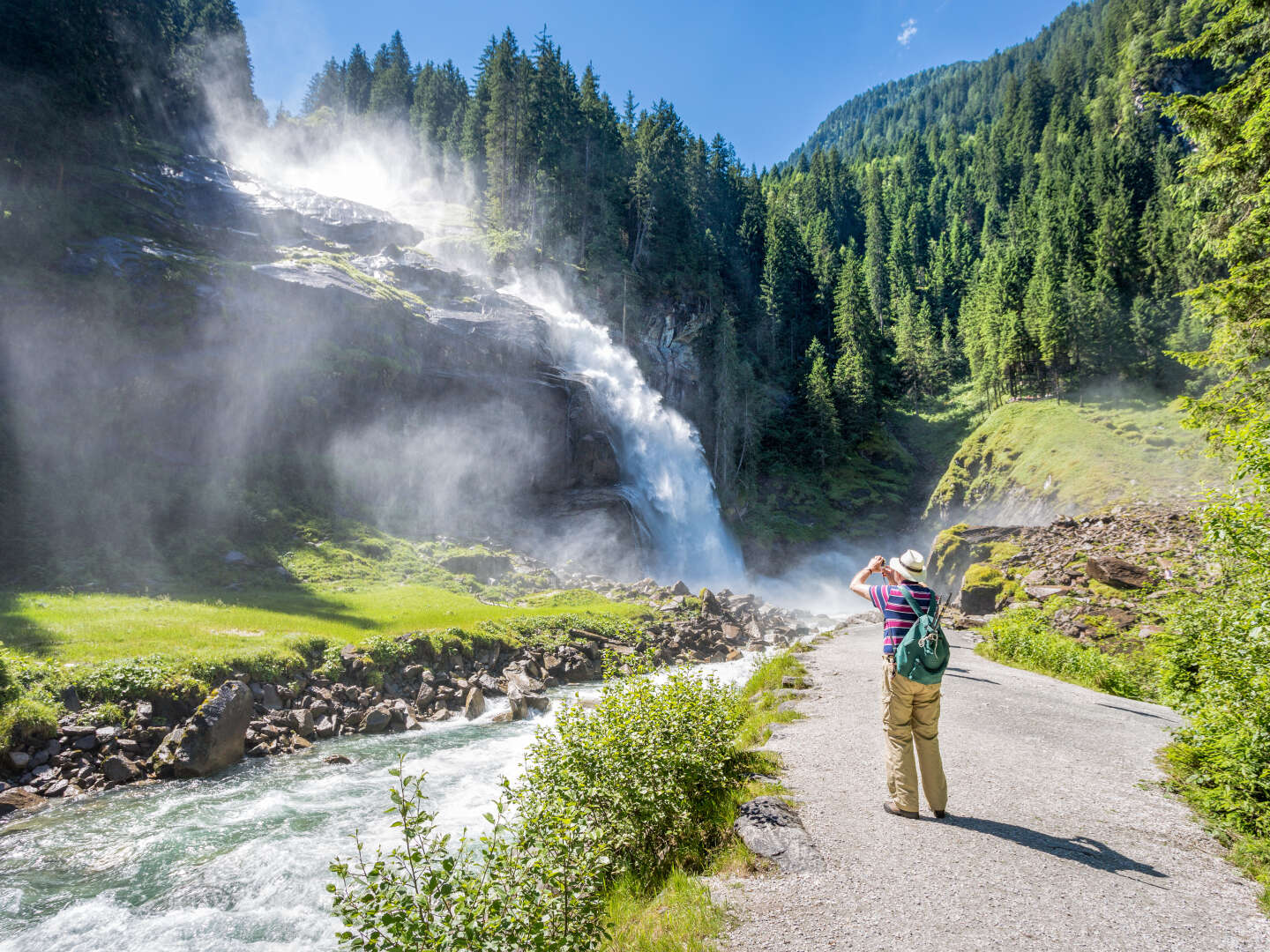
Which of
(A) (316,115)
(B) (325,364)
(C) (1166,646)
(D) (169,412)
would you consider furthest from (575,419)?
(A) (316,115)

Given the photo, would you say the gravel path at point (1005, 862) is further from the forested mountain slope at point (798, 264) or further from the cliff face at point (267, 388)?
the forested mountain slope at point (798, 264)

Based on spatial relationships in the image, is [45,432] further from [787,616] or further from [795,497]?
[795,497]

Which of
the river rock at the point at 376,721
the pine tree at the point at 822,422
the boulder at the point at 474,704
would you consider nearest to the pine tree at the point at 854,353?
the pine tree at the point at 822,422

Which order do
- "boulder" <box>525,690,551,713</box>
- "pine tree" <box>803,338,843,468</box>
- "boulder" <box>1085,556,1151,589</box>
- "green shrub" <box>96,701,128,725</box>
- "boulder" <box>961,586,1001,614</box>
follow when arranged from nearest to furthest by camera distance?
"green shrub" <box>96,701,128,725</box>
"boulder" <box>525,690,551,713</box>
"boulder" <box>1085,556,1151,589</box>
"boulder" <box>961,586,1001,614</box>
"pine tree" <box>803,338,843,468</box>

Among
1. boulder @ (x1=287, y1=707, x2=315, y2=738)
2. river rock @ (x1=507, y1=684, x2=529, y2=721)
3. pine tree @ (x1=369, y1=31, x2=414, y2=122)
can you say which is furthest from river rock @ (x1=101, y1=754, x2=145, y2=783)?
pine tree @ (x1=369, y1=31, x2=414, y2=122)

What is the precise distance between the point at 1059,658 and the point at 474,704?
51.3ft

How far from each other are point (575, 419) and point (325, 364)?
17077 mm

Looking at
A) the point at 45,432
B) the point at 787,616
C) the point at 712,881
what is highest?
the point at 45,432

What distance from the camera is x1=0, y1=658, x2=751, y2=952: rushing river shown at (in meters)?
6.64

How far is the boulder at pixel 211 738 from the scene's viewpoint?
10.9 m

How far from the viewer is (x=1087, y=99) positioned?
10194 cm

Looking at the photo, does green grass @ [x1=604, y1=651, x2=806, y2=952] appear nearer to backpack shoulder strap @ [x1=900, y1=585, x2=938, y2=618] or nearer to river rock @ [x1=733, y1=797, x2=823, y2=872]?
river rock @ [x1=733, y1=797, x2=823, y2=872]

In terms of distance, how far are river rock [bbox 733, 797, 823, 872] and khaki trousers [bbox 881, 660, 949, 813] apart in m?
1.19

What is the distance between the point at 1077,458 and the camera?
4091 centimetres
